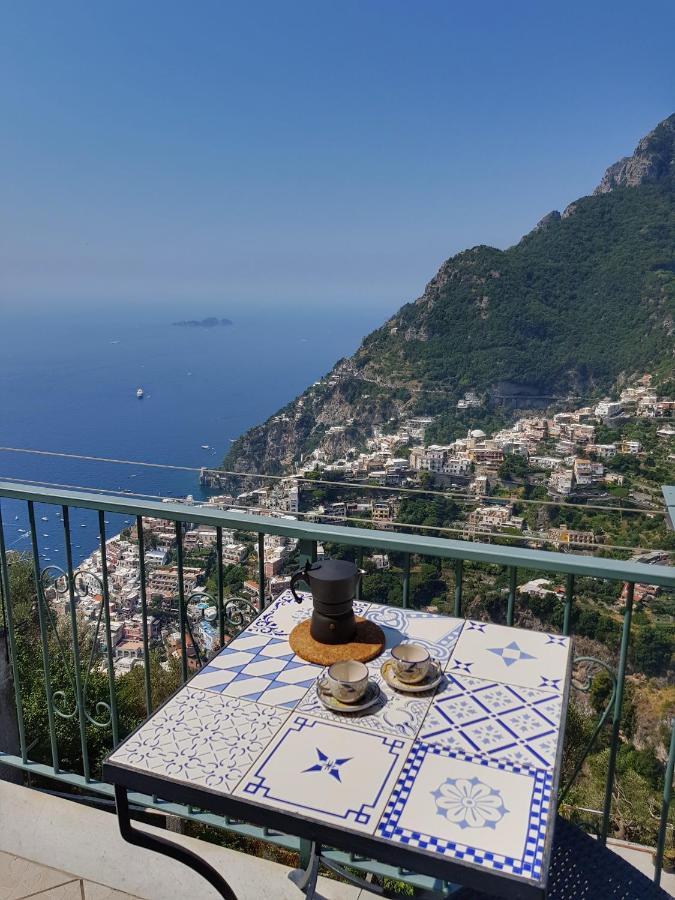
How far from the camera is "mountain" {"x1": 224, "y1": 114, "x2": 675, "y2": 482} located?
3825 centimetres

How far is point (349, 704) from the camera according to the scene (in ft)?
3.27

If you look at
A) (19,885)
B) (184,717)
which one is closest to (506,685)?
(184,717)

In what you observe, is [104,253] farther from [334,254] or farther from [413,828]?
[413,828]

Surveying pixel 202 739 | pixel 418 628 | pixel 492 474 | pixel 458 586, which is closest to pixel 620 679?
pixel 458 586

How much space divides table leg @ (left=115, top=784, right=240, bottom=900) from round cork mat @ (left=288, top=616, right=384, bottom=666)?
1.26 feet

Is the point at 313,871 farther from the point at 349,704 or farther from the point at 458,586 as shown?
the point at 458,586

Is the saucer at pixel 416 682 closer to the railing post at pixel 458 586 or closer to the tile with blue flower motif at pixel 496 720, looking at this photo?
the tile with blue flower motif at pixel 496 720

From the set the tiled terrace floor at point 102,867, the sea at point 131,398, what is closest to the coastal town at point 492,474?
the sea at point 131,398

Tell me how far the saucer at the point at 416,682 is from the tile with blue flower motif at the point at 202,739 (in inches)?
7.5

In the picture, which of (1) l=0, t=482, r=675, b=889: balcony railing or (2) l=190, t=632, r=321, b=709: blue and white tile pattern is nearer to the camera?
(2) l=190, t=632, r=321, b=709: blue and white tile pattern

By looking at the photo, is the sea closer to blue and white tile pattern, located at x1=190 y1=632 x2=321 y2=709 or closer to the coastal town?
blue and white tile pattern, located at x1=190 y1=632 x2=321 y2=709

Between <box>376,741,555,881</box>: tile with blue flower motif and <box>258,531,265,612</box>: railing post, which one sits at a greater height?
<box>376,741,555,881</box>: tile with blue flower motif

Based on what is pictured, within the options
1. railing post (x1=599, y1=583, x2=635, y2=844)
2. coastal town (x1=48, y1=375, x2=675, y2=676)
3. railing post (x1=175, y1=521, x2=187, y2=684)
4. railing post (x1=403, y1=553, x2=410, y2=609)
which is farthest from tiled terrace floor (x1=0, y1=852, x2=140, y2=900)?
coastal town (x1=48, y1=375, x2=675, y2=676)

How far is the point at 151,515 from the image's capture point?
5.84 feet
